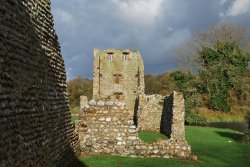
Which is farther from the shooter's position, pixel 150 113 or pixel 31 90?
pixel 150 113

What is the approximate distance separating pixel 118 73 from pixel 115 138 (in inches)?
1306

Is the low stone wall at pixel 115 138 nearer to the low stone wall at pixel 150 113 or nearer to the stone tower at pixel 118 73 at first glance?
the low stone wall at pixel 150 113

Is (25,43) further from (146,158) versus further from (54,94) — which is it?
(146,158)

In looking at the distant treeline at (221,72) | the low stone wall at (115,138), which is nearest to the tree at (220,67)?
the distant treeline at (221,72)

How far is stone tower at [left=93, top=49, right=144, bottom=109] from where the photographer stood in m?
49.0

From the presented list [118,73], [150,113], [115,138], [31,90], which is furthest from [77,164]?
[118,73]

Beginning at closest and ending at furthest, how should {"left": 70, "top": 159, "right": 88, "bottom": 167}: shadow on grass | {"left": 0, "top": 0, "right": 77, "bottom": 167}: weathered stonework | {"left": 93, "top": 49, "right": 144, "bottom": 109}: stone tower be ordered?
{"left": 0, "top": 0, "right": 77, "bottom": 167}: weathered stonework, {"left": 70, "top": 159, "right": 88, "bottom": 167}: shadow on grass, {"left": 93, "top": 49, "right": 144, "bottom": 109}: stone tower

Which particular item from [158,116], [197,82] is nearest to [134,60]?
[197,82]

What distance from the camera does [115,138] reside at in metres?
16.8

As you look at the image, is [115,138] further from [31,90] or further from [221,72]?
[221,72]

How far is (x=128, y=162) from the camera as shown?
15320mm

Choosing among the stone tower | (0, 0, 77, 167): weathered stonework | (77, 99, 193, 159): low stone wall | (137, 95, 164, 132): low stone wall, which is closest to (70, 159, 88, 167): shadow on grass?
(0, 0, 77, 167): weathered stonework

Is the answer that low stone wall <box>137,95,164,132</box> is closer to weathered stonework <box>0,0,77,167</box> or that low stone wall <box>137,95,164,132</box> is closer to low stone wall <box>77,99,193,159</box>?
low stone wall <box>77,99,193,159</box>

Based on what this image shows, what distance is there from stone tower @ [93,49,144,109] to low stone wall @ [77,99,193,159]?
3179 cm
